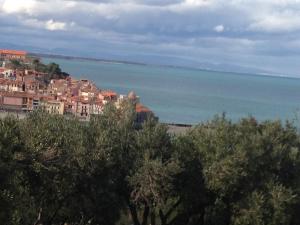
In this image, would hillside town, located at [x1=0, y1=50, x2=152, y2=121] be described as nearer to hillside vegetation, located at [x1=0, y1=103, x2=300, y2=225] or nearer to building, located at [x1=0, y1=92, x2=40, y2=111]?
building, located at [x1=0, y1=92, x2=40, y2=111]

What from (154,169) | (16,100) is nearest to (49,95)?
(16,100)

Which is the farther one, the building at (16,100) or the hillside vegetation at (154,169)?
the building at (16,100)

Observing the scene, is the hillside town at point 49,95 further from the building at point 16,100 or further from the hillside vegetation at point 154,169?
the hillside vegetation at point 154,169

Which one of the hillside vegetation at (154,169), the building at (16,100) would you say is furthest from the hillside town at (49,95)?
the hillside vegetation at (154,169)

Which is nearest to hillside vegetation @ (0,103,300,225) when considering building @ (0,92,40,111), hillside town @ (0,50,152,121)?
hillside town @ (0,50,152,121)

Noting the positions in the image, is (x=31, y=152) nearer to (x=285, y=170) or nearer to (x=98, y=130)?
(x=98, y=130)

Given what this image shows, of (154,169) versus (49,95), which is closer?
(154,169)

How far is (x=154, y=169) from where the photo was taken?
51.4 feet

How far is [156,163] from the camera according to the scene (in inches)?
618

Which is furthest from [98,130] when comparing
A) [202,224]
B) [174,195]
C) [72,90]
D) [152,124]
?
[72,90]

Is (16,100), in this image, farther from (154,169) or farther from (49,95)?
(154,169)

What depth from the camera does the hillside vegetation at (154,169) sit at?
1374cm

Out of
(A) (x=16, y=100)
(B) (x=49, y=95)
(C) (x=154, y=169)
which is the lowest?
(A) (x=16, y=100)

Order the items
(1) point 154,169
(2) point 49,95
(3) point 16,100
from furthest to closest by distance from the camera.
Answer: (2) point 49,95 → (3) point 16,100 → (1) point 154,169
